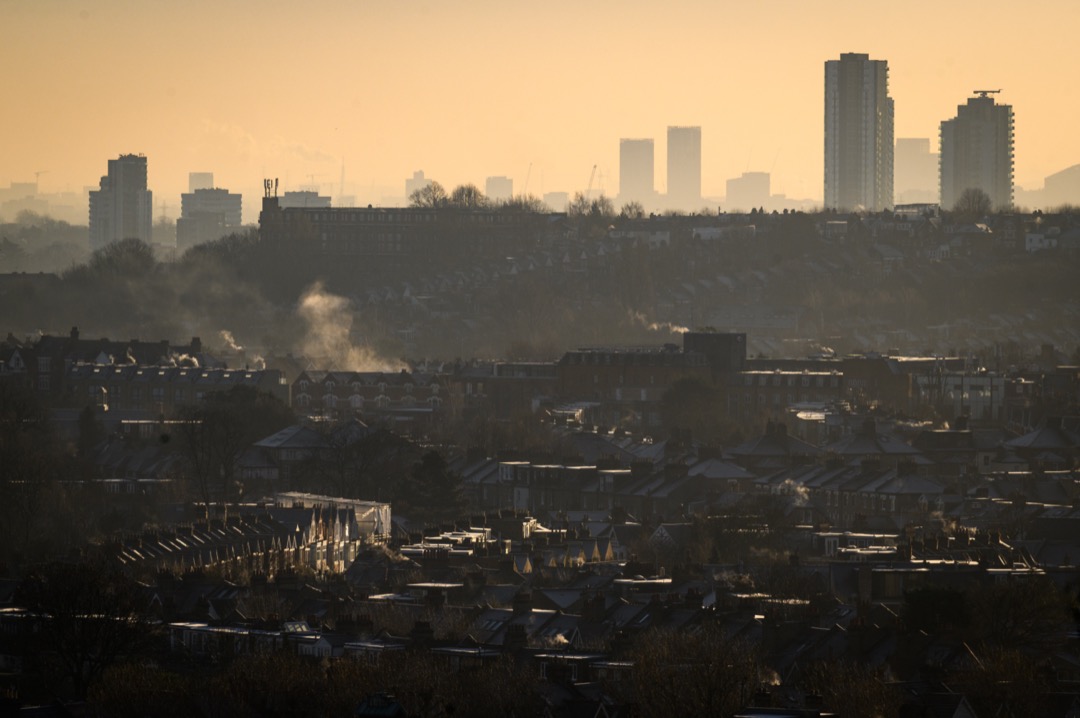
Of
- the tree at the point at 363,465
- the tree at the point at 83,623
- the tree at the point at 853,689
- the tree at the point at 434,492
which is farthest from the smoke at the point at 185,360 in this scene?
the tree at the point at 853,689

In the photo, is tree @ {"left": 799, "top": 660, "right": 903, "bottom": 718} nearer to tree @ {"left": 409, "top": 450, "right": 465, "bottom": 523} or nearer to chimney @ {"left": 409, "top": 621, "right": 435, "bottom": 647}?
chimney @ {"left": 409, "top": 621, "right": 435, "bottom": 647}

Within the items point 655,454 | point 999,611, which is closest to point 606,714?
point 999,611

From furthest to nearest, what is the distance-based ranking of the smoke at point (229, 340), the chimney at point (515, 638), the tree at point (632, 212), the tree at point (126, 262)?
the tree at point (632, 212)
the tree at point (126, 262)
the smoke at point (229, 340)
the chimney at point (515, 638)

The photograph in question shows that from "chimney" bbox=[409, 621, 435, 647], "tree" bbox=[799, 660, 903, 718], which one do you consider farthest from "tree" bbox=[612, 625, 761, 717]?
"chimney" bbox=[409, 621, 435, 647]

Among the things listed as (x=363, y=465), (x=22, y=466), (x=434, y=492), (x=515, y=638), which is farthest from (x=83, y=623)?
(x=363, y=465)

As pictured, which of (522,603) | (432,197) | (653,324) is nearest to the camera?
(522,603)

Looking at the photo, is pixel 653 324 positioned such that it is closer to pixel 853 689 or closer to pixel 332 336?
pixel 332 336

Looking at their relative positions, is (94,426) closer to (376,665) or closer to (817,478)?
(817,478)

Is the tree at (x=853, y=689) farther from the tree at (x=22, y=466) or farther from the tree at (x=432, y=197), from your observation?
the tree at (x=432, y=197)
